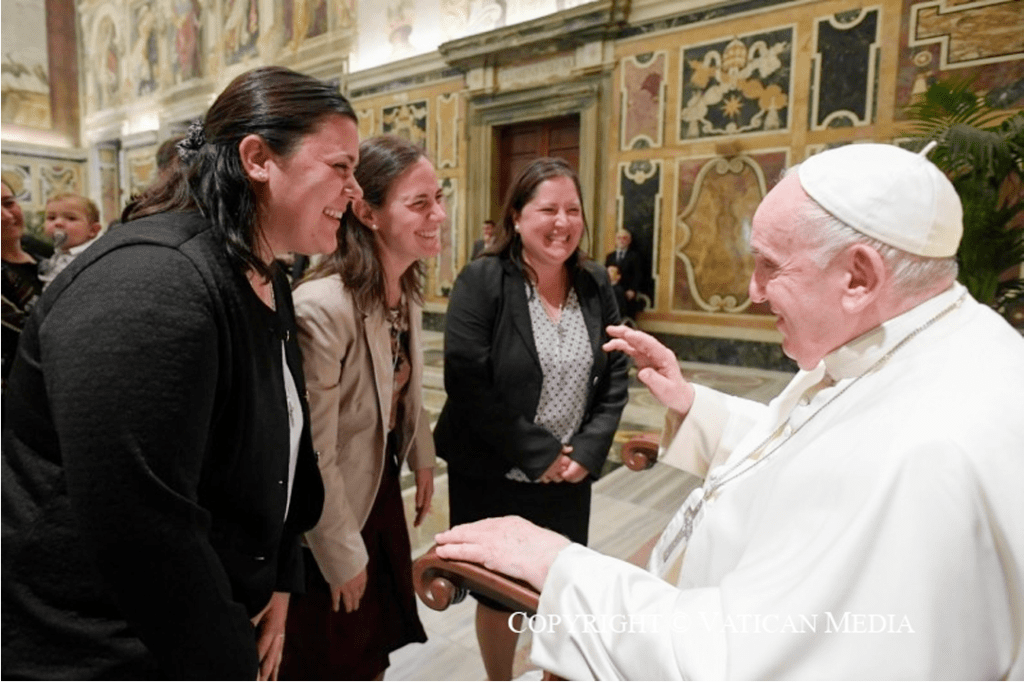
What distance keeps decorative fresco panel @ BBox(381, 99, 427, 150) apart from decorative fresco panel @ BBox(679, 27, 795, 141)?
4.34m

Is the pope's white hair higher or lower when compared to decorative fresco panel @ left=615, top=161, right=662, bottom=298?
lower

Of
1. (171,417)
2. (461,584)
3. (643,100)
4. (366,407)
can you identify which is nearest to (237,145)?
(171,417)

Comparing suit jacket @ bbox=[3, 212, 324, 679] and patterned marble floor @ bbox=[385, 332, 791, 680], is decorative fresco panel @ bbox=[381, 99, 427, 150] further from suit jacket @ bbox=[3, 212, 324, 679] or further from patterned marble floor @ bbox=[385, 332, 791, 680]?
suit jacket @ bbox=[3, 212, 324, 679]

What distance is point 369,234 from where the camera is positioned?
180cm

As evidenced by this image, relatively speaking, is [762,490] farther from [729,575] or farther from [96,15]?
[96,15]

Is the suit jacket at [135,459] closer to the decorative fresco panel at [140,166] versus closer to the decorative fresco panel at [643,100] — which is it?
the decorative fresco panel at [643,100]

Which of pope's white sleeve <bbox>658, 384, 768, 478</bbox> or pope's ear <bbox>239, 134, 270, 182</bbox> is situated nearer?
pope's ear <bbox>239, 134, 270, 182</bbox>

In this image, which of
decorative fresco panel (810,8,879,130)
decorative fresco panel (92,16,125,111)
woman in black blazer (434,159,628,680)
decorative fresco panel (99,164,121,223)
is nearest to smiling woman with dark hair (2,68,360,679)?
woman in black blazer (434,159,628,680)

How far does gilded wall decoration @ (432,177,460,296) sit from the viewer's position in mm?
10266

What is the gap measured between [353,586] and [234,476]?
2.28 feet

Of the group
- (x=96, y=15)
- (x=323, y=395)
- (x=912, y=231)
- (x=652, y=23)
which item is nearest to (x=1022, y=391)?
(x=912, y=231)

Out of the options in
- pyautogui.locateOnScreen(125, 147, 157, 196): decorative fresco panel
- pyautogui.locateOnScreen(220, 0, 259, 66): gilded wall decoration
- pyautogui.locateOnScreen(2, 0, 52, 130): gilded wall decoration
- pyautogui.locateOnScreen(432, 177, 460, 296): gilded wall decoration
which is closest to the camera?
pyautogui.locateOnScreen(432, 177, 460, 296): gilded wall decoration

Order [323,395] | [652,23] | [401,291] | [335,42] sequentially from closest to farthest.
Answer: [323,395] → [401,291] → [652,23] → [335,42]

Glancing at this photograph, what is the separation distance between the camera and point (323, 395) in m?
1.59
